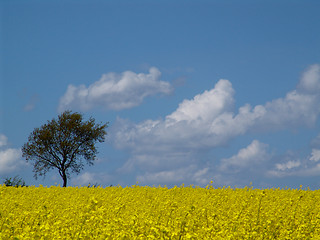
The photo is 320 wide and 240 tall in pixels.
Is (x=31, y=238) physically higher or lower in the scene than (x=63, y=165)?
lower

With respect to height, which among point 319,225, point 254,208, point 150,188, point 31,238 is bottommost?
point 31,238

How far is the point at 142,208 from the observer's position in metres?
11.1

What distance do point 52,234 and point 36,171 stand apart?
27.6 meters

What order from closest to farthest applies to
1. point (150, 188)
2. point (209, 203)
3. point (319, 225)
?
point (319, 225) < point (209, 203) < point (150, 188)

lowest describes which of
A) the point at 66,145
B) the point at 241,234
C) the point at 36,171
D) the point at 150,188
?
the point at 241,234

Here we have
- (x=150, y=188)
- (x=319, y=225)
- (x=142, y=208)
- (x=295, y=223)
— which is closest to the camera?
(x=319, y=225)

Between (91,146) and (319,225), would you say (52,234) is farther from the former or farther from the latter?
(91,146)

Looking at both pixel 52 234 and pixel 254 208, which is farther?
pixel 254 208

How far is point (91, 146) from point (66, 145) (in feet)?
6.80

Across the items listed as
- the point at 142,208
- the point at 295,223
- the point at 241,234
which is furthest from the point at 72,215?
the point at 295,223

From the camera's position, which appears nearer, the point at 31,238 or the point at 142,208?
the point at 31,238

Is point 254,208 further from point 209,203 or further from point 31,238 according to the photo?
point 31,238

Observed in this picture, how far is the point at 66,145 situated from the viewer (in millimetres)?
32281

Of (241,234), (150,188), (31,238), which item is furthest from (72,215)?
(150,188)
